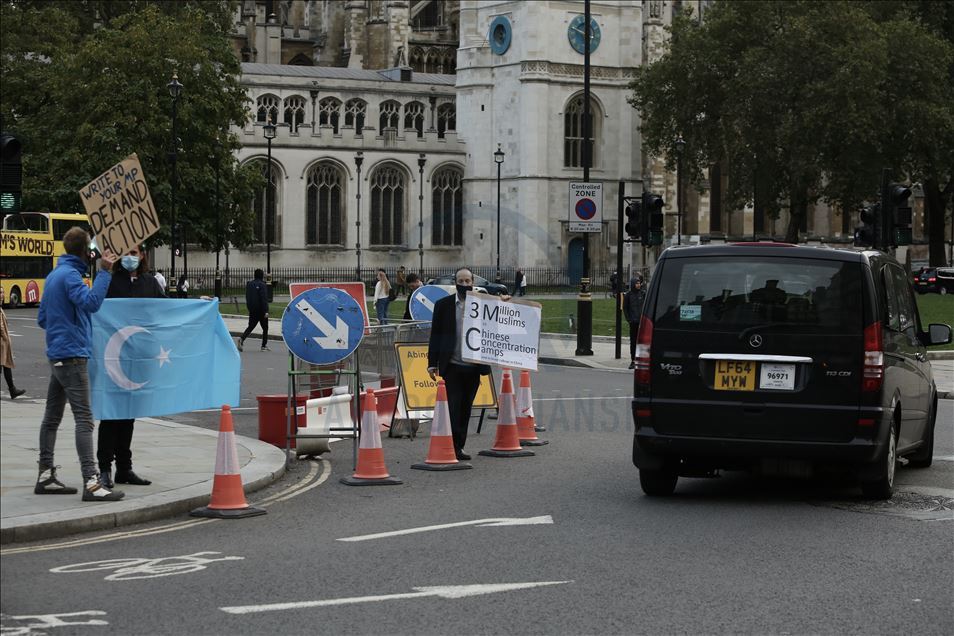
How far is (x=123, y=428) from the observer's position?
11.3m

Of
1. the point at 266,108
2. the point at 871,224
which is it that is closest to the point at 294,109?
the point at 266,108

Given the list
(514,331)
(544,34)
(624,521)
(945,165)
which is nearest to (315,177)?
(544,34)

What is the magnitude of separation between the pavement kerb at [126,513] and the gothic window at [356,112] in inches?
2564

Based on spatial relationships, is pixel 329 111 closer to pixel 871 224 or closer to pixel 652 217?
pixel 652 217

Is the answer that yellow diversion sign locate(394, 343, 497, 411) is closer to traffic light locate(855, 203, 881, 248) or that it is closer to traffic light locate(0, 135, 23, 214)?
traffic light locate(0, 135, 23, 214)

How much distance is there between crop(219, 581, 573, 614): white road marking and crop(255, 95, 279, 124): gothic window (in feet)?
224

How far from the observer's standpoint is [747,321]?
435 inches

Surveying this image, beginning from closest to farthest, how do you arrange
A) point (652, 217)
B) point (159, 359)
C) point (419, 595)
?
1. point (419, 595)
2. point (159, 359)
3. point (652, 217)

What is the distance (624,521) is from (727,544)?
103 centimetres

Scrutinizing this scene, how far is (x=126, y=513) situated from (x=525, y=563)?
293 centimetres

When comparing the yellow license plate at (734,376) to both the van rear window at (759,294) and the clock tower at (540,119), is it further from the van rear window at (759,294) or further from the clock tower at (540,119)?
the clock tower at (540,119)

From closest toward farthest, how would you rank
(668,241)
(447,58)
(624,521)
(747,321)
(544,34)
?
(624,521) < (747,321) < (544,34) < (668,241) < (447,58)

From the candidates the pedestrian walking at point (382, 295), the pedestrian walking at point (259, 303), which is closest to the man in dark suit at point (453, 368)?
the pedestrian walking at point (259, 303)

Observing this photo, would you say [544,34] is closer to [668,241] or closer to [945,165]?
[668,241]
